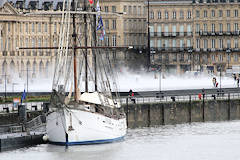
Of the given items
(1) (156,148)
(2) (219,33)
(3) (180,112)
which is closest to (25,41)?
(2) (219,33)

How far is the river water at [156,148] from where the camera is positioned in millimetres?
96000

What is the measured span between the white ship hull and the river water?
0.62 m

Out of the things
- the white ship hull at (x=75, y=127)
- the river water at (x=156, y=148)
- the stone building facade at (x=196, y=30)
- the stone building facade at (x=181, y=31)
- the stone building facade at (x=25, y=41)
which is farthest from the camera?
the stone building facade at (x=196, y=30)

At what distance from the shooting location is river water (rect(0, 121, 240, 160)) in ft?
315

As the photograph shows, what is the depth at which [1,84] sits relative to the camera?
545 feet

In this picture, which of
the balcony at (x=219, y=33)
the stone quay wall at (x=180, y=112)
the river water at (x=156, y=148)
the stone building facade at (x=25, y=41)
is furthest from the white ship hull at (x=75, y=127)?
the balcony at (x=219, y=33)

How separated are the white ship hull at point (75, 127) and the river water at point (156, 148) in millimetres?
625

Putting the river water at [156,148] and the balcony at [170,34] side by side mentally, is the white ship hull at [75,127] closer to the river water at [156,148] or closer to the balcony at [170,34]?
the river water at [156,148]

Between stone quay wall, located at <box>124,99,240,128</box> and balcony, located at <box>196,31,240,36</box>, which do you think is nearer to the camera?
stone quay wall, located at <box>124,99,240,128</box>

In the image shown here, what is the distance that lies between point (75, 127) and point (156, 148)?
21.1ft

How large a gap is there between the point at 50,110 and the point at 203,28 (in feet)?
317

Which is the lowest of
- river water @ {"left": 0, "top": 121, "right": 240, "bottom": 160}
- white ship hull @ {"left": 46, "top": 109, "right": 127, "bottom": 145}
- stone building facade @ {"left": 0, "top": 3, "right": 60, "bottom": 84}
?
river water @ {"left": 0, "top": 121, "right": 240, "bottom": 160}

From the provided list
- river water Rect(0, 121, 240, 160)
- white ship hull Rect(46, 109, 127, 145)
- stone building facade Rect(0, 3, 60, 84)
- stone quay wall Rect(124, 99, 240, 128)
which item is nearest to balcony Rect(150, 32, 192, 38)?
stone building facade Rect(0, 3, 60, 84)

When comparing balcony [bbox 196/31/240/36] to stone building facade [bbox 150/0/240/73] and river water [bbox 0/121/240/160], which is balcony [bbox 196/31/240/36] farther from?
river water [bbox 0/121/240/160]
